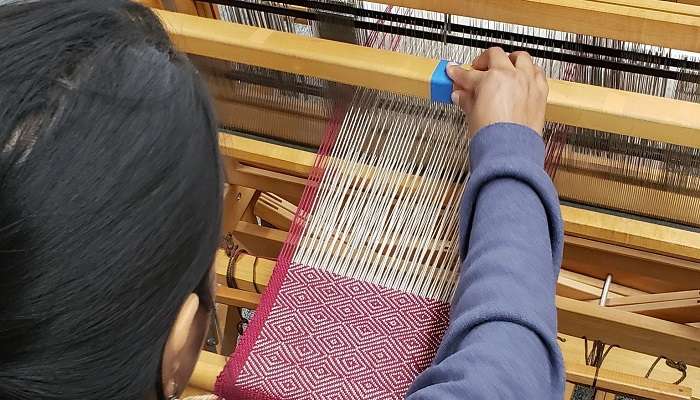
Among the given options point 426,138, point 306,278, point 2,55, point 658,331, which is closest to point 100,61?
point 2,55

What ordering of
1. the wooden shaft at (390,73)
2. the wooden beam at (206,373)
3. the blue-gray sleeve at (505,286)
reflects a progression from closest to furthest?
the blue-gray sleeve at (505,286), the wooden shaft at (390,73), the wooden beam at (206,373)

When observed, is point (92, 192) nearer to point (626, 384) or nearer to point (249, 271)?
point (249, 271)

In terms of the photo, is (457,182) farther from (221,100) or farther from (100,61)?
(100,61)

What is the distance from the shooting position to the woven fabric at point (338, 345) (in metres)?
1.07

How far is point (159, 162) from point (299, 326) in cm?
61

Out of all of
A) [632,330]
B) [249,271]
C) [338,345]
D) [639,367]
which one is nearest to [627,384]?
[632,330]

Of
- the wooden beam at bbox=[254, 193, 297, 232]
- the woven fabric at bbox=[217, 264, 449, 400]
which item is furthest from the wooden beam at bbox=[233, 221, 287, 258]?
the woven fabric at bbox=[217, 264, 449, 400]

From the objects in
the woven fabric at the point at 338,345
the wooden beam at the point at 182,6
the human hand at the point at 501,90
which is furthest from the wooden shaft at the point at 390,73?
the woven fabric at the point at 338,345

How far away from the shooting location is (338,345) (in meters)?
1.10

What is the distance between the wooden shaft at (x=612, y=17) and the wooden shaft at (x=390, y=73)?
0.07 meters

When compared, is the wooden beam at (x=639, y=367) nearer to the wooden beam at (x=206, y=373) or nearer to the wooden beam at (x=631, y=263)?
the wooden beam at (x=631, y=263)

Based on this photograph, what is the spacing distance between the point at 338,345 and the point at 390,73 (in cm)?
38

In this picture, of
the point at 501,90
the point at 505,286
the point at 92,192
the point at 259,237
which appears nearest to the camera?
the point at 92,192

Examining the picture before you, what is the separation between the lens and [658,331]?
1.28 meters
